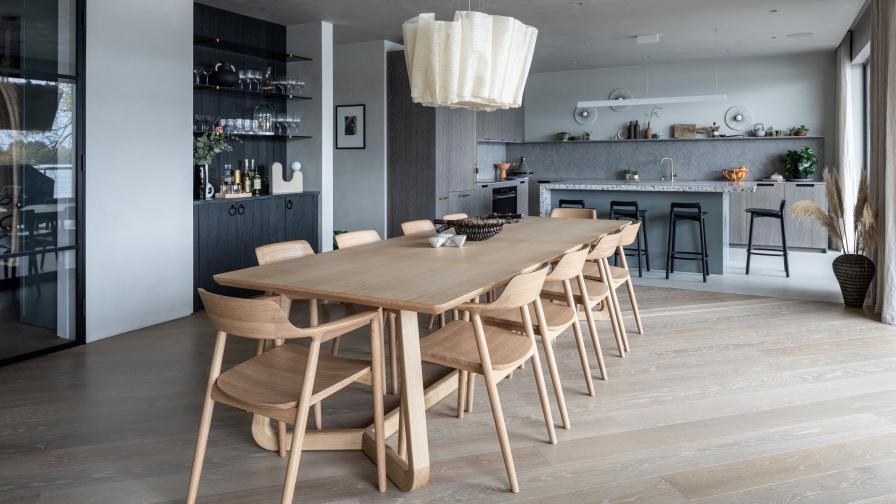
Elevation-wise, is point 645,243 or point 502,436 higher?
point 645,243

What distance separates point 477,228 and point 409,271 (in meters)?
1.09

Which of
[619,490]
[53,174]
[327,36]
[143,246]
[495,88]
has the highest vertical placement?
[327,36]

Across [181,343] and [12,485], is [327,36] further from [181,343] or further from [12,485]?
[12,485]

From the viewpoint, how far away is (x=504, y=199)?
376 inches

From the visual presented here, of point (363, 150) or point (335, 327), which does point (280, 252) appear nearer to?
point (335, 327)

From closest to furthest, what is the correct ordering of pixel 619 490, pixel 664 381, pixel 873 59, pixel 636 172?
pixel 619 490
pixel 664 381
pixel 873 59
pixel 636 172

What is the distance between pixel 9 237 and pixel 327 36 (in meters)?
3.86

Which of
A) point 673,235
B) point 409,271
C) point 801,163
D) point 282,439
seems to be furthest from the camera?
point 801,163

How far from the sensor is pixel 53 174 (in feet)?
13.9

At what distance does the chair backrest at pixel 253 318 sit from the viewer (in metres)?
2.12

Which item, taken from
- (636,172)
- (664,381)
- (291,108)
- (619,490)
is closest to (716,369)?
(664,381)

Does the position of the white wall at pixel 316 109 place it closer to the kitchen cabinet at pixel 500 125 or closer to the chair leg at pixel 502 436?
the kitchen cabinet at pixel 500 125

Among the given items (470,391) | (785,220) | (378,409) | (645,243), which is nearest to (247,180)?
(470,391)

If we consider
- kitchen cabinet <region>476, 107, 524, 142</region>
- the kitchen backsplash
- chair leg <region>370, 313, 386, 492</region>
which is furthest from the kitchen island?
chair leg <region>370, 313, 386, 492</region>
